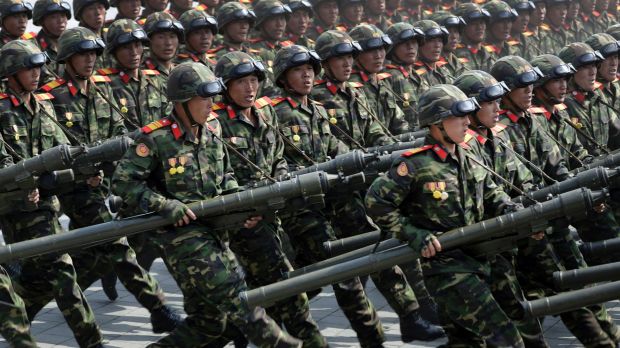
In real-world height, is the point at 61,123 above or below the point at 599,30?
above

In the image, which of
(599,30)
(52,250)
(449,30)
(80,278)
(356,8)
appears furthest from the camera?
(599,30)

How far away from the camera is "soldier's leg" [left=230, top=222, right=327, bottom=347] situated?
9602 millimetres

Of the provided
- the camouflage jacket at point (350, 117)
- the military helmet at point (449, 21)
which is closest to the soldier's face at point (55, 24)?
the camouflage jacket at point (350, 117)

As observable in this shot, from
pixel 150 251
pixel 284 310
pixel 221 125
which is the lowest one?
pixel 150 251

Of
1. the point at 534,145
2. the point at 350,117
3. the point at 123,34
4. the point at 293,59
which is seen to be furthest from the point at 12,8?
the point at 534,145

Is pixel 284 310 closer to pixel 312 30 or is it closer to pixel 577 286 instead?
pixel 577 286

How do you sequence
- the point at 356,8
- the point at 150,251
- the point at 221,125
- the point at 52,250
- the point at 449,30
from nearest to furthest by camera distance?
the point at 52,250 < the point at 221,125 < the point at 150,251 < the point at 449,30 < the point at 356,8

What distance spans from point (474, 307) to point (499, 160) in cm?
148

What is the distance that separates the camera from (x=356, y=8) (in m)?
16.9

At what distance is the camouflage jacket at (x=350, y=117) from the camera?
11.7 m

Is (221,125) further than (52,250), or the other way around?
(221,125)

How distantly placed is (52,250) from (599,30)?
12.7 meters

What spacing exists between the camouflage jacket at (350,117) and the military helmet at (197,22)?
227cm

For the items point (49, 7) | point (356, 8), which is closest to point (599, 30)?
point (356, 8)
